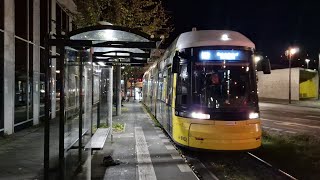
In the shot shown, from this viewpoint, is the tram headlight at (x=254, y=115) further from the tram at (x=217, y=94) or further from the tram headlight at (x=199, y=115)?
the tram headlight at (x=199, y=115)

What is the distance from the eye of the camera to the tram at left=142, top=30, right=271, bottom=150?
34.9 feet

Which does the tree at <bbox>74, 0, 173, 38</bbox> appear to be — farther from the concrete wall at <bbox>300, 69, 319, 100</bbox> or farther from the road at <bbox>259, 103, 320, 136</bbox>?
the concrete wall at <bbox>300, 69, 319, 100</bbox>

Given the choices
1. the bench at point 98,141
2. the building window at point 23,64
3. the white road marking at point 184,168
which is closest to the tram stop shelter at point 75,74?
the bench at point 98,141

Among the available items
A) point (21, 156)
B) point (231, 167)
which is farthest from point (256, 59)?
point (21, 156)

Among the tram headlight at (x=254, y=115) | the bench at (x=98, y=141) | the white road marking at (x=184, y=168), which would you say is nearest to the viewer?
the white road marking at (x=184, y=168)

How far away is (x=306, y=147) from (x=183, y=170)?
5120 millimetres

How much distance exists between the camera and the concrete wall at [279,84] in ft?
176

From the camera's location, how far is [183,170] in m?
9.39

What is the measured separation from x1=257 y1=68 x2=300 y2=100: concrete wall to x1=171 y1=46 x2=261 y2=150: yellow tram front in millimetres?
42326

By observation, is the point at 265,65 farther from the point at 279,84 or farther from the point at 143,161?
the point at 279,84

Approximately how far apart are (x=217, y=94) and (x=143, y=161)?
266cm

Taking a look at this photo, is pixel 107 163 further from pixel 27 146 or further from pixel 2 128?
pixel 2 128

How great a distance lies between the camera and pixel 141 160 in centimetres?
1041

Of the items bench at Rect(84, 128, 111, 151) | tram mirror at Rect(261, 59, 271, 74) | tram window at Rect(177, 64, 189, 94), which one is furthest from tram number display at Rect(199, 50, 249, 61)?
bench at Rect(84, 128, 111, 151)
